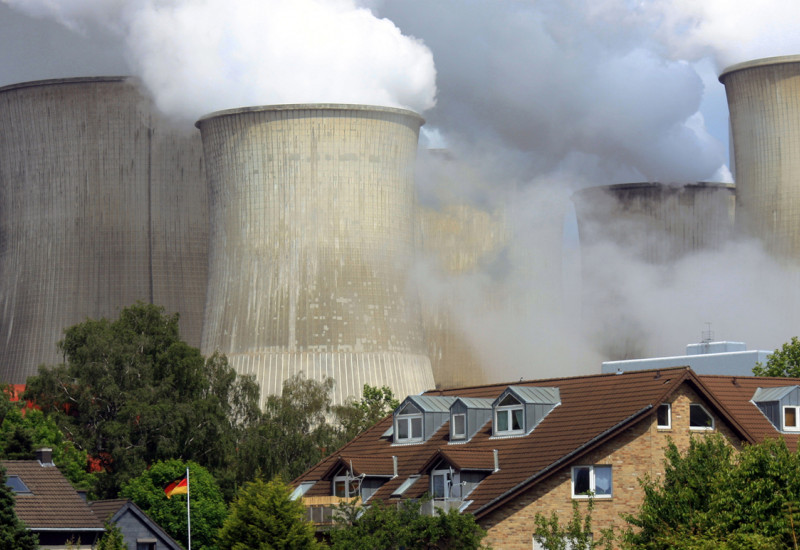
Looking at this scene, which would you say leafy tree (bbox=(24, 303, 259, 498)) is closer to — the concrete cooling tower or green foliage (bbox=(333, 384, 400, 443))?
A: green foliage (bbox=(333, 384, 400, 443))

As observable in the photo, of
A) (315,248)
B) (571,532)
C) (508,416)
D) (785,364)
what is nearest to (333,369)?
(315,248)

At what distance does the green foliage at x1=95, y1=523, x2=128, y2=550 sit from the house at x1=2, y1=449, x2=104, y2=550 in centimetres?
46

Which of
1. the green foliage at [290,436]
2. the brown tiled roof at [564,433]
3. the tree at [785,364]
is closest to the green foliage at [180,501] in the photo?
the green foliage at [290,436]

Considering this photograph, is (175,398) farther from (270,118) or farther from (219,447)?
(270,118)

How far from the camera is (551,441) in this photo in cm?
3003

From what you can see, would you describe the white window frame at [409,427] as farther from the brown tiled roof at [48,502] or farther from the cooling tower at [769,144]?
the cooling tower at [769,144]

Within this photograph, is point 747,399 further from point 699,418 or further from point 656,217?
point 656,217

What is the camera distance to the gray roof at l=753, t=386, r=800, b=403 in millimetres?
31922

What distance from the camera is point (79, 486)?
43.8 meters

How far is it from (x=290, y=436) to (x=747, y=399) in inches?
714

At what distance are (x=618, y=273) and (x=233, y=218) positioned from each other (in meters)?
18.4

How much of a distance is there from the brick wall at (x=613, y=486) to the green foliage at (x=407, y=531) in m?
0.65

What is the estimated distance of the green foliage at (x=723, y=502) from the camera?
2333 cm

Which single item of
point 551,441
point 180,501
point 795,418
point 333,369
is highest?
point 333,369
